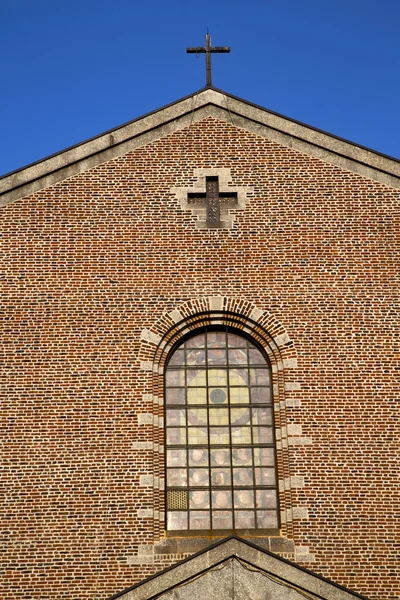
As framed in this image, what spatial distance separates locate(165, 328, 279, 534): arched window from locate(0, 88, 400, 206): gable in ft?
12.6

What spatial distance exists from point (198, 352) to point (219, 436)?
1522 millimetres

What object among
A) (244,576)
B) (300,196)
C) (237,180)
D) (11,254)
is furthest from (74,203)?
(244,576)

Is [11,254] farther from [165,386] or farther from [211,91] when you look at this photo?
[211,91]

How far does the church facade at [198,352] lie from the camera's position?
15.5 metres

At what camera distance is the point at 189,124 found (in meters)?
18.3

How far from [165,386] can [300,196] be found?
4.27 m

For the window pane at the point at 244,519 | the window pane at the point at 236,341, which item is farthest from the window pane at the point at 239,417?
the window pane at the point at 244,519

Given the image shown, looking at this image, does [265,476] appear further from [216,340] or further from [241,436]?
[216,340]

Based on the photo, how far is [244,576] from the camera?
45.2ft

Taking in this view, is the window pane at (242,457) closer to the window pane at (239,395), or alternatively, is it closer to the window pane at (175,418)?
the window pane at (239,395)

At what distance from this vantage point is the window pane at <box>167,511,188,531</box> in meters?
15.9

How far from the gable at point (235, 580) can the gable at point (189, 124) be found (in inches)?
290

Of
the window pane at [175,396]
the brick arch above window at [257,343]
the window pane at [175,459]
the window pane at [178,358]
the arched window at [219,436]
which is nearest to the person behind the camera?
the brick arch above window at [257,343]

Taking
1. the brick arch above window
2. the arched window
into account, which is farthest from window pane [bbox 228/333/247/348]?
the brick arch above window
